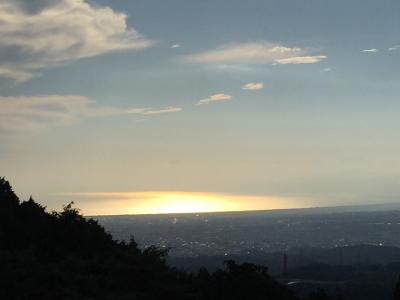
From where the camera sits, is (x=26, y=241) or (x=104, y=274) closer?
(x=104, y=274)

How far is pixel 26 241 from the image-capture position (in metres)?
35.7

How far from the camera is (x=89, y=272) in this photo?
103 ft

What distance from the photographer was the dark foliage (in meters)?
28.2

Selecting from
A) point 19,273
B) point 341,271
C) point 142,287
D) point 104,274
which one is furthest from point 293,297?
point 341,271

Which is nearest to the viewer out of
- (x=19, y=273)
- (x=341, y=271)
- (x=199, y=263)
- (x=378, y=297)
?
(x=19, y=273)

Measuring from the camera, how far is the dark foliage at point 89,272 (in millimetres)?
28188

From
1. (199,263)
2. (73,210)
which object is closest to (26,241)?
(73,210)

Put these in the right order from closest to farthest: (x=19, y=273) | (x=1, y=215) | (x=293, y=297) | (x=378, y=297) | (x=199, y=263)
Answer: (x=19, y=273)
(x=293, y=297)
(x=1, y=215)
(x=378, y=297)
(x=199, y=263)

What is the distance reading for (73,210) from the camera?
40.2 m

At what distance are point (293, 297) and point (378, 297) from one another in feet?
283

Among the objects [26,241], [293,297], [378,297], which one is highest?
[26,241]

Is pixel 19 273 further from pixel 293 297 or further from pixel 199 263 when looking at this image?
pixel 199 263

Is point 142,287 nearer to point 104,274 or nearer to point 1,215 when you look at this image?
point 104,274

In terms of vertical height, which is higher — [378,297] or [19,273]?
[19,273]
